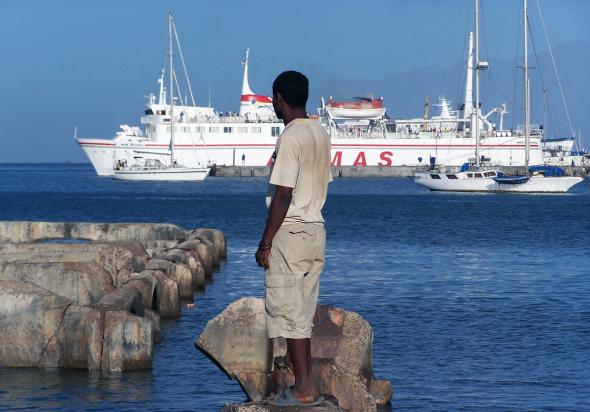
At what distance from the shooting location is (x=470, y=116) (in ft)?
320

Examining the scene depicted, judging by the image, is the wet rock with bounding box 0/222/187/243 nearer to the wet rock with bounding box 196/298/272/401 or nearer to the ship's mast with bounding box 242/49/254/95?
the wet rock with bounding box 196/298/272/401

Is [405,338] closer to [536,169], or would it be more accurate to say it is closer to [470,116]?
[536,169]

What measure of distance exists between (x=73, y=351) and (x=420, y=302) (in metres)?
6.98

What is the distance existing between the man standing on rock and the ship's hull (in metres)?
85.4

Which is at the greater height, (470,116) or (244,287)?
(470,116)

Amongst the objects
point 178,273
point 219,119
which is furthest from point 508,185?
point 178,273

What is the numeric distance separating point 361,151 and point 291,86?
8771 centimetres

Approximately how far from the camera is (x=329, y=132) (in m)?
94.6

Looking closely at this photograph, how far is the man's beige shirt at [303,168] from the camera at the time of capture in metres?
6.11

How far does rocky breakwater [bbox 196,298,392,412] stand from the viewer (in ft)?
24.3

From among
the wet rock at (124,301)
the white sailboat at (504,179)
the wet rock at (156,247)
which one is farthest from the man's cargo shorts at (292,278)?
the white sailboat at (504,179)

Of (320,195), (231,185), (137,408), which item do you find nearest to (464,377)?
(137,408)

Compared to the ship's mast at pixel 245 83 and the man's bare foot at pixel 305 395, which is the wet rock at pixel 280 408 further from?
the ship's mast at pixel 245 83

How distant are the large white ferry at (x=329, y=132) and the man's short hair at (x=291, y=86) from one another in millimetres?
83711
